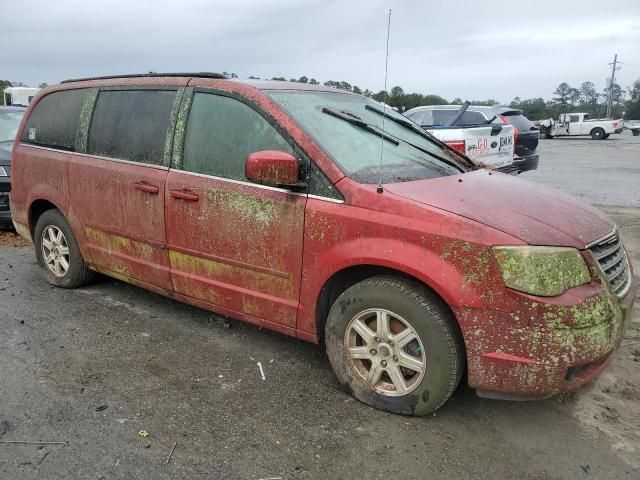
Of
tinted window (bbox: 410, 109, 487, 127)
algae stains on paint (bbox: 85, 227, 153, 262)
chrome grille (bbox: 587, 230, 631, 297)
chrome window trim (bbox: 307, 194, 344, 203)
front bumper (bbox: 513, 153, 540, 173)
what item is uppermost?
tinted window (bbox: 410, 109, 487, 127)

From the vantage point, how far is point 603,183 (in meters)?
13.2

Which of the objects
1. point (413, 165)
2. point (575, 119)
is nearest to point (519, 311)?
point (413, 165)

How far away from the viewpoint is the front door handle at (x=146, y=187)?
13.0 feet

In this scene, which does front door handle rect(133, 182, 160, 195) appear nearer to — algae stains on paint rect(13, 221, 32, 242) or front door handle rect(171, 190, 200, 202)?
front door handle rect(171, 190, 200, 202)

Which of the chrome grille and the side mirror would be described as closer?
the chrome grille

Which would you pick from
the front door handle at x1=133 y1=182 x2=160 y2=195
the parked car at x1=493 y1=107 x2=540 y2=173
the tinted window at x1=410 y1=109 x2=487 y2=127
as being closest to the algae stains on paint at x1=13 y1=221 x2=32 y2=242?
the front door handle at x1=133 y1=182 x2=160 y2=195

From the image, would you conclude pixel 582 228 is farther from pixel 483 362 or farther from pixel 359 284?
pixel 359 284

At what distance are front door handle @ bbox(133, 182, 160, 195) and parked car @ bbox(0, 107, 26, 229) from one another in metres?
4.16

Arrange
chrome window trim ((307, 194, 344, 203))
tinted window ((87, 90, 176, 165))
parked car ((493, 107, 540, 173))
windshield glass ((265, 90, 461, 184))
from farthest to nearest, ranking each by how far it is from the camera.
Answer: parked car ((493, 107, 540, 173)) → tinted window ((87, 90, 176, 165)) → windshield glass ((265, 90, 461, 184)) → chrome window trim ((307, 194, 344, 203))

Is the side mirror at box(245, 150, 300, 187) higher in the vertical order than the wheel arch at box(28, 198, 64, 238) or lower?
higher

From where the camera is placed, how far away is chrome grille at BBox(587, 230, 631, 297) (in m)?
2.95

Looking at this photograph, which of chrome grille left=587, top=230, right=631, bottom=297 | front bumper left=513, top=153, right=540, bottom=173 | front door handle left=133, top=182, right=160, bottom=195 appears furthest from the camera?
front bumper left=513, top=153, right=540, bottom=173

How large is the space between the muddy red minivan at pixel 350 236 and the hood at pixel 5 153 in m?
3.27

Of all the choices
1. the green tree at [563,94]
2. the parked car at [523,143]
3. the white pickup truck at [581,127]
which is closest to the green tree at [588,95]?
the green tree at [563,94]
